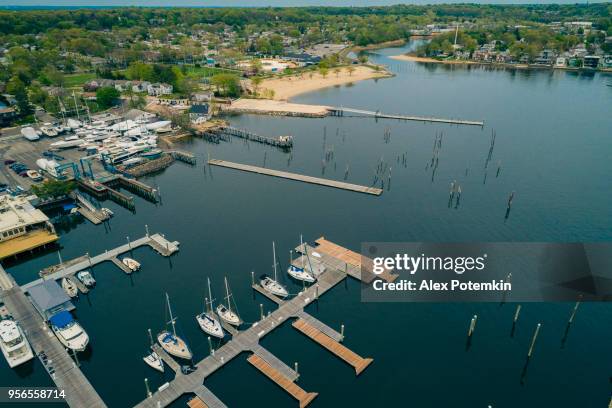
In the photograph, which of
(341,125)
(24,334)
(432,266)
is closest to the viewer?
(24,334)

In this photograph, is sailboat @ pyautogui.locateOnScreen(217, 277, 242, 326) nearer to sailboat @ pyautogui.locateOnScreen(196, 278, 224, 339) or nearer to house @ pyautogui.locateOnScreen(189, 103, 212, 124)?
sailboat @ pyautogui.locateOnScreen(196, 278, 224, 339)

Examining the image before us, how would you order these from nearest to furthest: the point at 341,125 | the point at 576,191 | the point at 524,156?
the point at 576,191 → the point at 524,156 → the point at 341,125

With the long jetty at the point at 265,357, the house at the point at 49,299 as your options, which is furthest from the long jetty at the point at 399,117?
the house at the point at 49,299

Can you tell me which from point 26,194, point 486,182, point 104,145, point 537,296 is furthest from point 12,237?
point 486,182

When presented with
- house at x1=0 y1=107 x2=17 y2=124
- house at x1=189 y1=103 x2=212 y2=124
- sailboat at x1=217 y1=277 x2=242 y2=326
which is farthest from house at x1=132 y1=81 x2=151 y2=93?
sailboat at x1=217 y1=277 x2=242 y2=326

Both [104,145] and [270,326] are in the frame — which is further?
[104,145]

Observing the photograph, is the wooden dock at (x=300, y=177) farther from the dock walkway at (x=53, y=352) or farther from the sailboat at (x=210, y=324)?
the dock walkway at (x=53, y=352)

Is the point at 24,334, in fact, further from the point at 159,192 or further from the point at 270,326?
the point at 159,192

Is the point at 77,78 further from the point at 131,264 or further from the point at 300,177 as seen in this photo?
the point at 131,264
